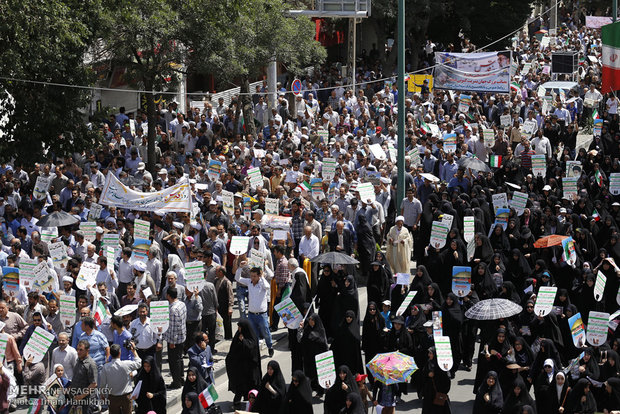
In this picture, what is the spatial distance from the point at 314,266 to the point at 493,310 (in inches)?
148

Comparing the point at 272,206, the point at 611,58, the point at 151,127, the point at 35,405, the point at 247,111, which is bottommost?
the point at 35,405

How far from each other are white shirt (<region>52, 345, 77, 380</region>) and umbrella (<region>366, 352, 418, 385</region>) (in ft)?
10.5

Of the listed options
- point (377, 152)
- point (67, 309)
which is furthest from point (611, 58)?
point (67, 309)

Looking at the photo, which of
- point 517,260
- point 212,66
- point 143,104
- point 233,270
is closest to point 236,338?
point 233,270

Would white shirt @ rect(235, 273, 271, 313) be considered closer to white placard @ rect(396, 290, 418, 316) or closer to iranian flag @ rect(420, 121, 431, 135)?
white placard @ rect(396, 290, 418, 316)

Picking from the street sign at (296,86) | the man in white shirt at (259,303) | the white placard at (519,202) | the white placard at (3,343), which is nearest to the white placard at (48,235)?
the man in white shirt at (259,303)

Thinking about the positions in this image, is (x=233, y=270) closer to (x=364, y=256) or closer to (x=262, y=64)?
(x=364, y=256)

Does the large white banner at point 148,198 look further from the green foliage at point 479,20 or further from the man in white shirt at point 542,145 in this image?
the green foliage at point 479,20

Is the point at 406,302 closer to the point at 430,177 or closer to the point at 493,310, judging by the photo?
the point at 493,310

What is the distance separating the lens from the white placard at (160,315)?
12.9 m

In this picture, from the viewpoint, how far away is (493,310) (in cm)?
1315

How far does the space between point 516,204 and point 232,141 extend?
9077 millimetres

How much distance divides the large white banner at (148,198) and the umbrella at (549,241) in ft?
16.7

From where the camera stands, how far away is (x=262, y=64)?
26062 mm
